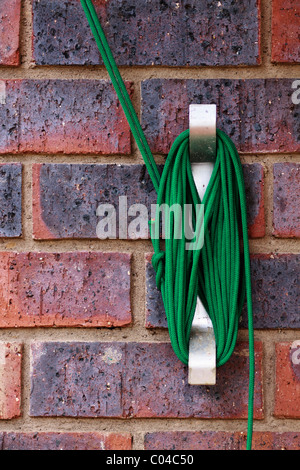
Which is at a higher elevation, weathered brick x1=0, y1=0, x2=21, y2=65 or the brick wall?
weathered brick x1=0, y1=0, x2=21, y2=65

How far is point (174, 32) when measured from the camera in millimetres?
637

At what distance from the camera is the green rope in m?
0.60

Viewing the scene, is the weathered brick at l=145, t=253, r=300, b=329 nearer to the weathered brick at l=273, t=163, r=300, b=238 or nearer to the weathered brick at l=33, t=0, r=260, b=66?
the weathered brick at l=273, t=163, r=300, b=238

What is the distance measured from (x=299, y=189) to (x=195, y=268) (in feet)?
0.57

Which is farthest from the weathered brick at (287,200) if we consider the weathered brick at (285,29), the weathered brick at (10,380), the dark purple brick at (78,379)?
the weathered brick at (10,380)

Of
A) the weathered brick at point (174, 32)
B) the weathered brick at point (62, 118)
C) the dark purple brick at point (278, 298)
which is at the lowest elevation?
the dark purple brick at point (278, 298)

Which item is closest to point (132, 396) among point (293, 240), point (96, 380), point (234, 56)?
point (96, 380)

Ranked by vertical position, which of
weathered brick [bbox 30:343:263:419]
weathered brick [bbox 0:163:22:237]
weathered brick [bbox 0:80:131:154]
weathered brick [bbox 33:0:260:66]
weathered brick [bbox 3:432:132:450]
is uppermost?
weathered brick [bbox 33:0:260:66]

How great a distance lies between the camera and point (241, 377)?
634mm

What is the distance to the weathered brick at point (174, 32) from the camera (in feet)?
2.09

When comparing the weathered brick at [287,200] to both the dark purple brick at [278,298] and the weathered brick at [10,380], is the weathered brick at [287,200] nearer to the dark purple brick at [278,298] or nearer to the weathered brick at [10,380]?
the dark purple brick at [278,298]

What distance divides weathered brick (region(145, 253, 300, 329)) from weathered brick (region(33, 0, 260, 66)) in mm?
261

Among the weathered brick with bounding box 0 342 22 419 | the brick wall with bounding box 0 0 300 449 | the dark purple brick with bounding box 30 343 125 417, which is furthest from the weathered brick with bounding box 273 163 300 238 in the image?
the weathered brick with bounding box 0 342 22 419
